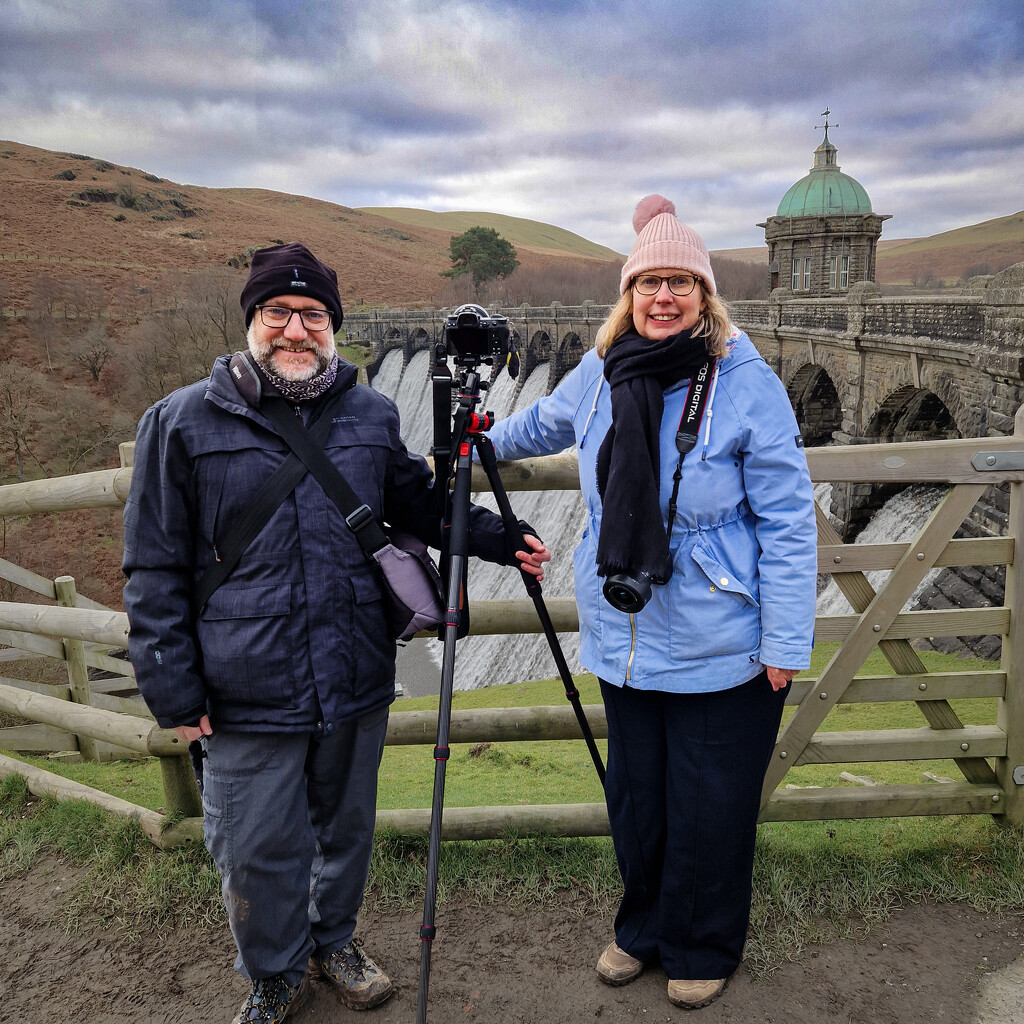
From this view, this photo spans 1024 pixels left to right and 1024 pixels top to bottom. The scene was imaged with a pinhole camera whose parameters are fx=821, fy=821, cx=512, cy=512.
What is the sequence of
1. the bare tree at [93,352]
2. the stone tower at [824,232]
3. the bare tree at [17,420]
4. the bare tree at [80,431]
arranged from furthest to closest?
the bare tree at [93,352] < the stone tower at [824,232] < the bare tree at [80,431] < the bare tree at [17,420]

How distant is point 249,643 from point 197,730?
0.28 m

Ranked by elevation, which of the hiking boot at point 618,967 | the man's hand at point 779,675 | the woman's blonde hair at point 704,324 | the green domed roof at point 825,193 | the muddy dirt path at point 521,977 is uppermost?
the green domed roof at point 825,193

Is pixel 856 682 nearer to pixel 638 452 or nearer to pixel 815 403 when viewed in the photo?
pixel 638 452

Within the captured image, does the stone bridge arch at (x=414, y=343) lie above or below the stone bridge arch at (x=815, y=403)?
above

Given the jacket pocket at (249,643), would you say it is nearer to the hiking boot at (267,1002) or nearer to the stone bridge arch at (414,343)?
the hiking boot at (267,1002)

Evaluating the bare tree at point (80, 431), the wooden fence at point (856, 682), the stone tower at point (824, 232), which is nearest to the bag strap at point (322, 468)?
the wooden fence at point (856, 682)

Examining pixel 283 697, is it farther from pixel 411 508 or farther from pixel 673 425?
pixel 673 425

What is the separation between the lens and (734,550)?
2.29 metres

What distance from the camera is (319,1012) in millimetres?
2512

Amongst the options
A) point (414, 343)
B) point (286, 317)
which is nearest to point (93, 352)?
point (414, 343)

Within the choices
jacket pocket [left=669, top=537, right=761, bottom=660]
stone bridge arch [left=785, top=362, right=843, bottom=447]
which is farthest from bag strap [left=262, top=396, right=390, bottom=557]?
stone bridge arch [left=785, top=362, right=843, bottom=447]

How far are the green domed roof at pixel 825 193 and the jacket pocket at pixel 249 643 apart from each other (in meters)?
38.9

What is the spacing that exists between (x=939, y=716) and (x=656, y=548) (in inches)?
66.8

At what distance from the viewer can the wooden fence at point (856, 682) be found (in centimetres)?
291
